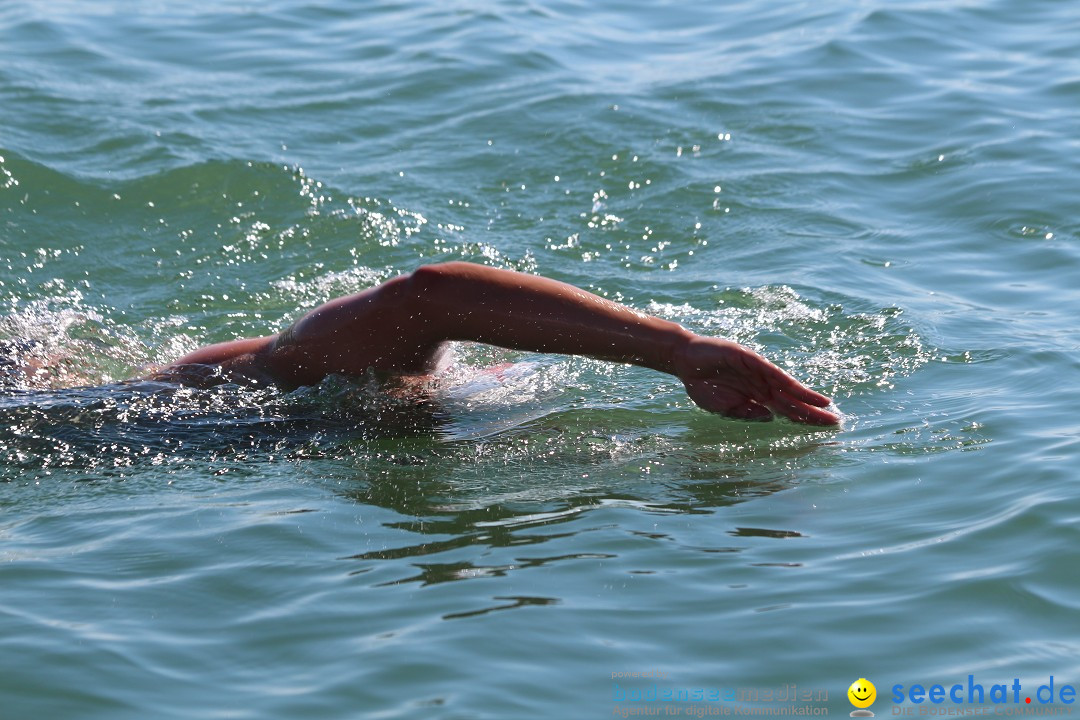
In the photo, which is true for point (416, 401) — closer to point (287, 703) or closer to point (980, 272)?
point (287, 703)

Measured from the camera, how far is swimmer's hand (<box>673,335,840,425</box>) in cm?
428

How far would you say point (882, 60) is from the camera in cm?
1070

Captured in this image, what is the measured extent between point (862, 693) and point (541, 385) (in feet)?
8.01

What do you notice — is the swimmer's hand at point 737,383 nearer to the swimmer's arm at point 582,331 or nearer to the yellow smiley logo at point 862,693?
the swimmer's arm at point 582,331

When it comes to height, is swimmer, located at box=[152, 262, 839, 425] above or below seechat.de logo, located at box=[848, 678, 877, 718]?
above

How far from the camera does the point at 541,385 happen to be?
550 cm

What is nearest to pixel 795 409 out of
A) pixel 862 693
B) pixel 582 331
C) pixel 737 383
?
pixel 737 383

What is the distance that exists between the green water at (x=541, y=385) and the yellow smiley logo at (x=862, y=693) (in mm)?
31

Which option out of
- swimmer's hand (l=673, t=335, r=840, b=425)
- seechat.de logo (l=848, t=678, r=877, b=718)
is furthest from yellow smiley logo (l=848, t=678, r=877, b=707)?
swimmer's hand (l=673, t=335, r=840, b=425)

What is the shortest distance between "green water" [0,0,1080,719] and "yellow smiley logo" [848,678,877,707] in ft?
0.10

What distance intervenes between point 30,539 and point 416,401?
4.63 feet

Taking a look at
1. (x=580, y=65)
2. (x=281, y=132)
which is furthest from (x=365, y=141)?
(x=580, y=65)

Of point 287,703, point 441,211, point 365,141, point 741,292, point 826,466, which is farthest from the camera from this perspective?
point 365,141

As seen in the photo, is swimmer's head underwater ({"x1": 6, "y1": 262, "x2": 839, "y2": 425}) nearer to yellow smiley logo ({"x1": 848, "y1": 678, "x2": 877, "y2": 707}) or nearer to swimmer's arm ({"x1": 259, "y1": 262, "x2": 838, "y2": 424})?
swimmer's arm ({"x1": 259, "y1": 262, "x2": 838, "y2": 424})
